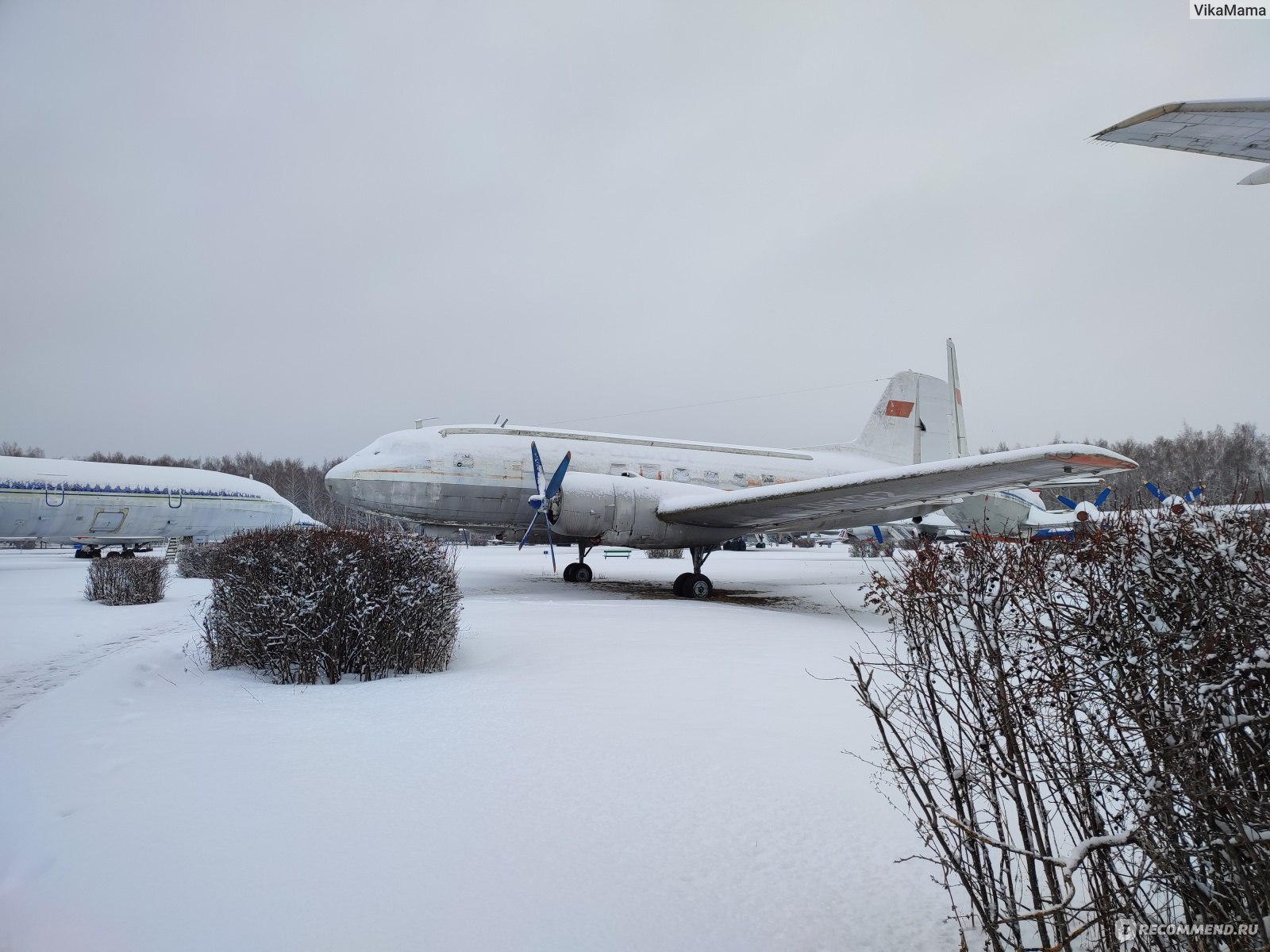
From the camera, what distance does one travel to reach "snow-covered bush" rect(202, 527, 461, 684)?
6344 millimetres

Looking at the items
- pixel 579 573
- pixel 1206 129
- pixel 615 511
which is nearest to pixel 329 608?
pixel 615 511

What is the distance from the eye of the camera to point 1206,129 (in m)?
5.43

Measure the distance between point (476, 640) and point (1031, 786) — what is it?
708 centimetres

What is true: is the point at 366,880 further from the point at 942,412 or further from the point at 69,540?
the point at 69,540

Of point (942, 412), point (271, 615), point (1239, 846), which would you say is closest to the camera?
point (1239, 846)

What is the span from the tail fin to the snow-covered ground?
1615cm

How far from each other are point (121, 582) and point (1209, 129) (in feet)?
58.1

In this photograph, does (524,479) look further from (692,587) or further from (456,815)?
(456,815)

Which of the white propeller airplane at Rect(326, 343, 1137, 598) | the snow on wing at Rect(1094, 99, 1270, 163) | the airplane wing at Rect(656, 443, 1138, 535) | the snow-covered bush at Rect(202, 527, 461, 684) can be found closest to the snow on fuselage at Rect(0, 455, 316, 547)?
the white propeller airplane at Rect(326, 343, 1137, 598)

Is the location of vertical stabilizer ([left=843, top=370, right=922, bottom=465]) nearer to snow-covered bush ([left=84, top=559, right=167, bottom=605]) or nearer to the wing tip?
the wing tip

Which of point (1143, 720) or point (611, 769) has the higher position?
point (1143, 720)

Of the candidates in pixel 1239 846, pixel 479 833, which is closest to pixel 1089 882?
pixel 1239 846

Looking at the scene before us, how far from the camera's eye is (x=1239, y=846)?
1.67 m

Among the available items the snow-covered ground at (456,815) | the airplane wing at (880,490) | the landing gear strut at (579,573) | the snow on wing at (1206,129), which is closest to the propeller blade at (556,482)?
the airplane wing at (880,490)
